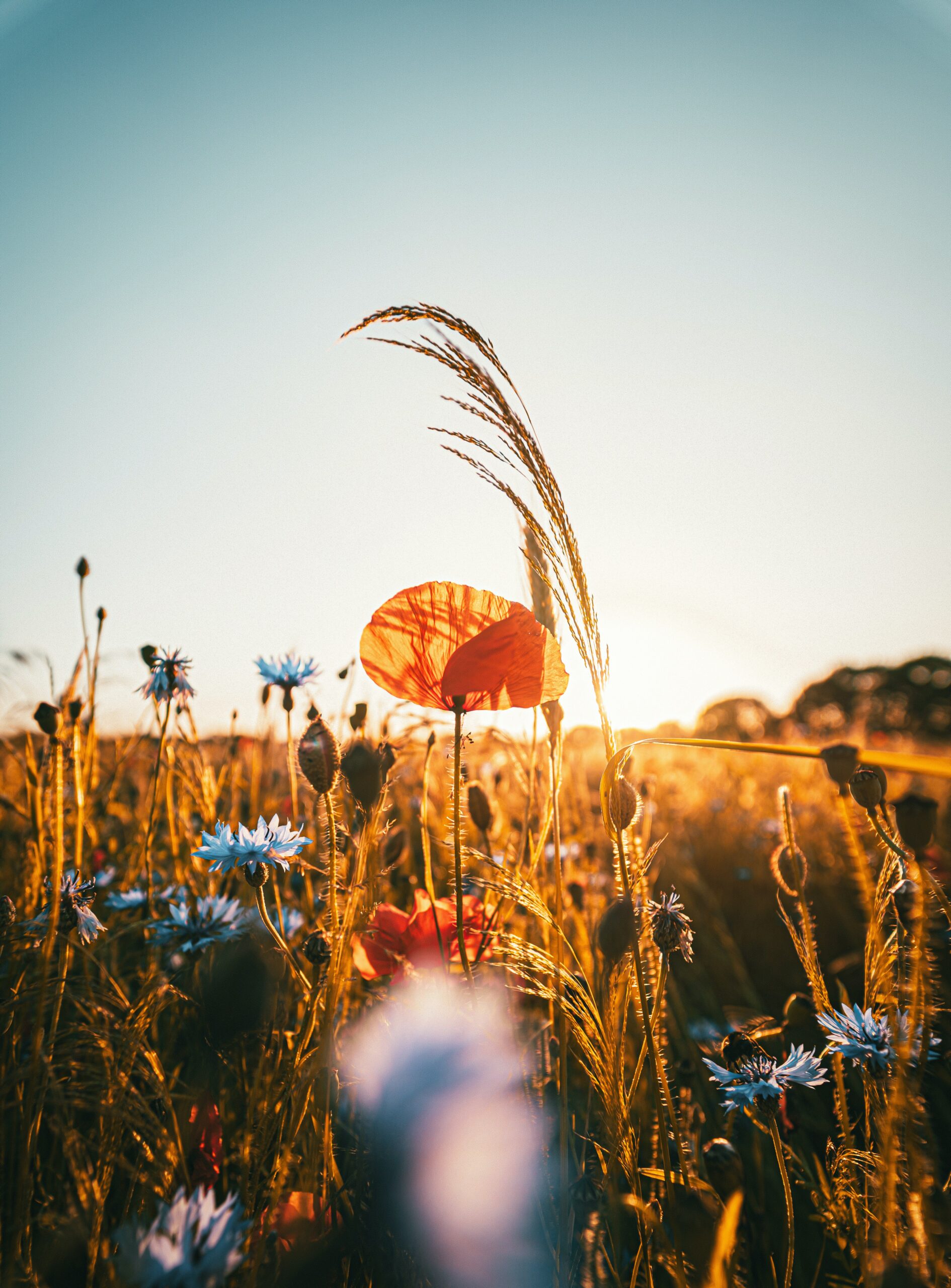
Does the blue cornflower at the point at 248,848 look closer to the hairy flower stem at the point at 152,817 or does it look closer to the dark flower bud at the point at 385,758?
the dark flower bud at the point at 385,758

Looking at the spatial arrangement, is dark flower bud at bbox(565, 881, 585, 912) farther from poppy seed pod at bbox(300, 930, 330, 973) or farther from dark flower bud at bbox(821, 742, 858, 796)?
dark flower bud at bbox(821, 742, 858, 796)

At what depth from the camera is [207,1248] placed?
414 mm

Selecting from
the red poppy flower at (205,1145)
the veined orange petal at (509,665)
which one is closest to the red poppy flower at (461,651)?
A: the veined orange petal at (509,665)

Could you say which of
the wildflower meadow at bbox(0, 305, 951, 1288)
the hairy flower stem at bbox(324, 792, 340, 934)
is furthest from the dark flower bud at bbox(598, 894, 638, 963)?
the hairy flower stem at bbox(324, 792, 340, 934)

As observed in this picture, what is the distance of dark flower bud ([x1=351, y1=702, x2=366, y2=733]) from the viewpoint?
90 cm

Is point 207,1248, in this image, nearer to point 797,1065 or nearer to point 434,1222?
point 434,1222

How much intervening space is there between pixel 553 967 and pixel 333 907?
209mm

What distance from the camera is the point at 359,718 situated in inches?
36.7

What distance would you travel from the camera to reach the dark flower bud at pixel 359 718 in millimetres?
904

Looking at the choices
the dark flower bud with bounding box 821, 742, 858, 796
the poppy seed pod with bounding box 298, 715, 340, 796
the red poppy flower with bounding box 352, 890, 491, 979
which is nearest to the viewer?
the dark flower bud with bounding box 821, 742, 858, 796

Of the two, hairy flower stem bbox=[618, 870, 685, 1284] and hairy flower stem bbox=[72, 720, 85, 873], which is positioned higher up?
hairy flower stem bbox=[72, 720, 85, 873]

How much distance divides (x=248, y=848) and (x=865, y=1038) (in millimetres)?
654

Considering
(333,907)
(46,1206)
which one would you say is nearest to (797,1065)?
(333,907)

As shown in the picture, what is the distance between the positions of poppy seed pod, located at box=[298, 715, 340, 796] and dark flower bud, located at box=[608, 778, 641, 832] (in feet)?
1.02
